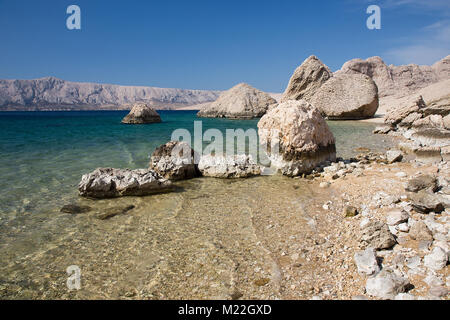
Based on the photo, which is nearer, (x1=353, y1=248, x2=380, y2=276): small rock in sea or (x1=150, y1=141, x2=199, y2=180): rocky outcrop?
(x1=353, y1=248, x2=380, y2=276): small rock in sea

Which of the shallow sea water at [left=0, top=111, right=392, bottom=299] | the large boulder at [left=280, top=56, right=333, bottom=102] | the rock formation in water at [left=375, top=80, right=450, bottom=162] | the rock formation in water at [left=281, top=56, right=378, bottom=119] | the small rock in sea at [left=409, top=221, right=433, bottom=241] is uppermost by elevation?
the large boulder at [left=280, top=56, right=333, bottom=102]

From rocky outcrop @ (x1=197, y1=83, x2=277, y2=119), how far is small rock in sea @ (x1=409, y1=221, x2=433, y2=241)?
4251cm

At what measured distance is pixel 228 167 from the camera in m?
8.18

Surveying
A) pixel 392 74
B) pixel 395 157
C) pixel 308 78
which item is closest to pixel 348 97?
pixel 308 78

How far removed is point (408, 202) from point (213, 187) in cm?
442

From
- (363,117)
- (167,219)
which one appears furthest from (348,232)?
(363,117)

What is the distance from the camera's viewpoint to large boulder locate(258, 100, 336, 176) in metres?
7.97

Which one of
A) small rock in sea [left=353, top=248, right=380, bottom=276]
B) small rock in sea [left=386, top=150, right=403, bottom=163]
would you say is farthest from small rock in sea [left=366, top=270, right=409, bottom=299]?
small rock in sea [left=386, top=150, right=403, bottom=163]

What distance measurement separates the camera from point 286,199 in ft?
19.9

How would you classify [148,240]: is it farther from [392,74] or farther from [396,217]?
[392,74]

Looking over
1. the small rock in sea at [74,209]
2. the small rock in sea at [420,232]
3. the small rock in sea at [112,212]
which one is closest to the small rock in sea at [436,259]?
the small rock in sea at [420,232]

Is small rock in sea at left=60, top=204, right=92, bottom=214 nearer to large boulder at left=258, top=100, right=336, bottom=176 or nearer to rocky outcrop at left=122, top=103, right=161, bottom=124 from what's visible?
large boulder at left=258, top=100, right=336, bottom=176

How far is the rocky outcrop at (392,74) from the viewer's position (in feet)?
179
